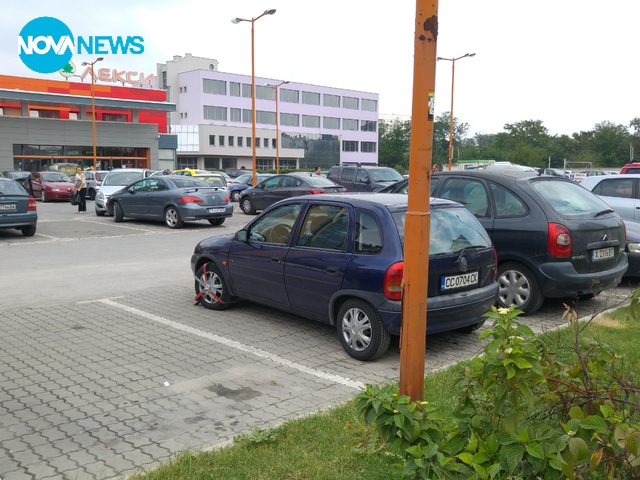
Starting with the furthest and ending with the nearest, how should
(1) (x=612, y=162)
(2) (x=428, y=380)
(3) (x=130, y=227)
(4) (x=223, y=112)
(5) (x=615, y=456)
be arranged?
1. (4) (x=223, y=112)
2. (1) (x=612, y=162)
3. (3) (x=130, y=227)
4. (2) (x=428, y=380)
5. (5) (x=615, y=456)

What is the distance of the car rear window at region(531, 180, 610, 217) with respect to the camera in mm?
7672

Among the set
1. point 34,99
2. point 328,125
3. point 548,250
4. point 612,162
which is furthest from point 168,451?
point 328,125

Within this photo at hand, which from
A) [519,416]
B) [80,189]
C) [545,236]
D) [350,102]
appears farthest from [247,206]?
[350,102]

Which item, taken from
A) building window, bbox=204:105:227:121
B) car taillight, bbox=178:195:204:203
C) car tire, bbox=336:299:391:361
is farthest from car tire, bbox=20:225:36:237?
building window, bbox=204:105:227:121

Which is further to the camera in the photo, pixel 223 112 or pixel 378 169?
pixel 223 112

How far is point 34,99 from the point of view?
5209cm

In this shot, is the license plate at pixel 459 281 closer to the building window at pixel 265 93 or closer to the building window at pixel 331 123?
the building window at pixel 265 93

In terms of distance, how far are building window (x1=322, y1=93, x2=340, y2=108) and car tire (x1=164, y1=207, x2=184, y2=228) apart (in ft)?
282

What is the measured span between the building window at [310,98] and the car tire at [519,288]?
309 ft

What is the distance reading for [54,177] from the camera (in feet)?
109

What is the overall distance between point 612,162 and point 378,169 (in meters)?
59.6

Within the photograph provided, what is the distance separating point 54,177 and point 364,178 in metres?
17.8

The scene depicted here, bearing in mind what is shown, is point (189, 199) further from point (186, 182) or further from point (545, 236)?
point (545, 236)

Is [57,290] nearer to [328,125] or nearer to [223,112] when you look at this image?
[223,112]
